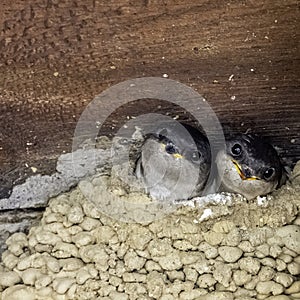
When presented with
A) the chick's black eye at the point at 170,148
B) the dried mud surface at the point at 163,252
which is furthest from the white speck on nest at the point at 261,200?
the chick's black eye at the point at 170,148

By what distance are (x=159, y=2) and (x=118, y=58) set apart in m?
0.21

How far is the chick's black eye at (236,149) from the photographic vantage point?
261 centimetres

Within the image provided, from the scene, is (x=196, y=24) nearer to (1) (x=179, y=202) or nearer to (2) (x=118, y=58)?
(2) (x=118, y=58)

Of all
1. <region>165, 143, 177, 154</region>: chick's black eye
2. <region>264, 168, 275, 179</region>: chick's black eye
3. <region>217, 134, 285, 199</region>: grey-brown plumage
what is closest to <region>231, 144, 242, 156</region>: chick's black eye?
<region>217, 134, 285, 199</region>: grey-brown plumage

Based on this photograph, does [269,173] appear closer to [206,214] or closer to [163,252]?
[206,214]

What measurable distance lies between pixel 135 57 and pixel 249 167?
841 mm

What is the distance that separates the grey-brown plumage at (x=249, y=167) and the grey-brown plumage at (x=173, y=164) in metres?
0.07

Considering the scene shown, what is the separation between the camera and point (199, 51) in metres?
2.13

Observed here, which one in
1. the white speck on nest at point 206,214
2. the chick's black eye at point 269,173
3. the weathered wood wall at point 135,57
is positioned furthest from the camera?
the chick's black eye at point 269,173

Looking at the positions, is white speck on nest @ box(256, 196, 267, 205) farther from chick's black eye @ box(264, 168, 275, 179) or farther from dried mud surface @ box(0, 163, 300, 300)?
chick's black eye @ box(264, 168, 275, 179)

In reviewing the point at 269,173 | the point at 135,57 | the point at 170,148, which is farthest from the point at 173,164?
the point at 135,57

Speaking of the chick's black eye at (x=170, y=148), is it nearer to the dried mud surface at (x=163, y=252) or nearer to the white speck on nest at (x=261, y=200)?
the dried mud surface at (x=163, y=252)

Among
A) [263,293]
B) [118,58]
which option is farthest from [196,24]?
[263,293]

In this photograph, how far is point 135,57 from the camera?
2133mm
